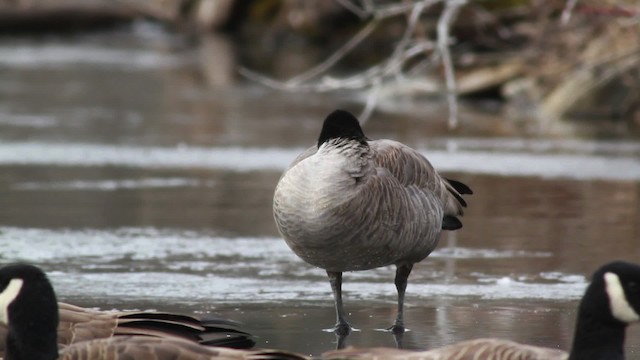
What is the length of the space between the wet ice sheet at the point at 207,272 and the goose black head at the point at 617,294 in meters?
3.87

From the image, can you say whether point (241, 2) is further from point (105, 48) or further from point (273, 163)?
point (273, 163)

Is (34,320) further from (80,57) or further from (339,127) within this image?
(80,57)

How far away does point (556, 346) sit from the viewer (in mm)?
8297

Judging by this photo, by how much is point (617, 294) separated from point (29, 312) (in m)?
2.48

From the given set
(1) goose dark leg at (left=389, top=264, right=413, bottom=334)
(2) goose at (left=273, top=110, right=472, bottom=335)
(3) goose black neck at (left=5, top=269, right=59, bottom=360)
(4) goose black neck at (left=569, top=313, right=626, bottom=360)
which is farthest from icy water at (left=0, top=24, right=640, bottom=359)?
(3) goose black neck at (left=5, top=269, right=59, bottom=360)

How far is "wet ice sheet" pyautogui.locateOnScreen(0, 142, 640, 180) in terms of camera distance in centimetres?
1727

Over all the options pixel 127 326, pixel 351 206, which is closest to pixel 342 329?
pixel 351 206

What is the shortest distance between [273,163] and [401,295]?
8.69 metres

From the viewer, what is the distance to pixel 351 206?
27.0ft

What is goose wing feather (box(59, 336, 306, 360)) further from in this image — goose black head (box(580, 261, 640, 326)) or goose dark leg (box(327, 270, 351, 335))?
goose dark leg (box(327, 270, 351, 335))

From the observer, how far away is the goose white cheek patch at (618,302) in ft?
20.0

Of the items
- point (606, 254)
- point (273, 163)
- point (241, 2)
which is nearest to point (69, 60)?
point (241, 2)

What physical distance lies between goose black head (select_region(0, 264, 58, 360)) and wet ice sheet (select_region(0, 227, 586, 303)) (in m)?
3.53

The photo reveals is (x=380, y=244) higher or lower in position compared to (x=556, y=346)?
higher
